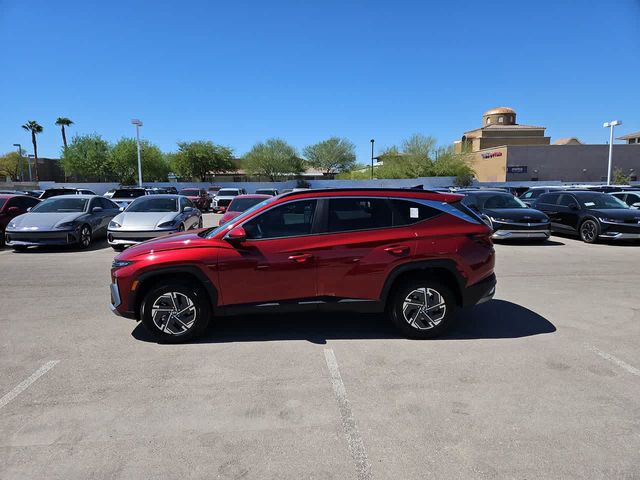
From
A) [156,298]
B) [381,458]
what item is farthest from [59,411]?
[381,458]

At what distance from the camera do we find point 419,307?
4703 millimetres

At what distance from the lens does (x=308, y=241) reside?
4.55 meters

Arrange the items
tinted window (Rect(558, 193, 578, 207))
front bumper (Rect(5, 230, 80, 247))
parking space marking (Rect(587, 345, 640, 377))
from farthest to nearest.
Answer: tinted window (Rect(558, 193, 578, 207))
front bumper (Rect(5, 230, 80, 247))
parking space marking (Rect(587, 345, 640, 377))

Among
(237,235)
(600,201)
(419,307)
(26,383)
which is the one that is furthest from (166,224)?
(600,201)

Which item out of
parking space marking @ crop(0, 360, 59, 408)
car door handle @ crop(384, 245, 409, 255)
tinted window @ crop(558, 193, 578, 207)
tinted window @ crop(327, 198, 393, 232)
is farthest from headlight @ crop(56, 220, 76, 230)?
tinted window @ crop(558, 193, 578, 207)

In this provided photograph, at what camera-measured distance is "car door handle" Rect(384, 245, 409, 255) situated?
180 inches

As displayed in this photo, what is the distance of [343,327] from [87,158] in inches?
2037

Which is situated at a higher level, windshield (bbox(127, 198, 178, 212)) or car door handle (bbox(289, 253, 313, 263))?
windshield (bbox(127, 198, 178, 212))

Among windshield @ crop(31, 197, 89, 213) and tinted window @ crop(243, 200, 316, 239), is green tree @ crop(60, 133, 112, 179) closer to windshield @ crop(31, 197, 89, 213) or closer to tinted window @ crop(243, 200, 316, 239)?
windshield @ crop(31, 197, 89, 213)

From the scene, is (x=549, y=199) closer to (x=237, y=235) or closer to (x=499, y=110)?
(x=237, y=235)

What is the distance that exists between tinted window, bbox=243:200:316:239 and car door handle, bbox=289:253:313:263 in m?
0.24

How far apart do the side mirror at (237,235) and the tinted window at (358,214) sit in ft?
3.04

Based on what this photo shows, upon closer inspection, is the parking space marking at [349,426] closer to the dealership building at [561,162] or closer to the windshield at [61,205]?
the windshield at [61,205]

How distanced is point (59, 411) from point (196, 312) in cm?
157
